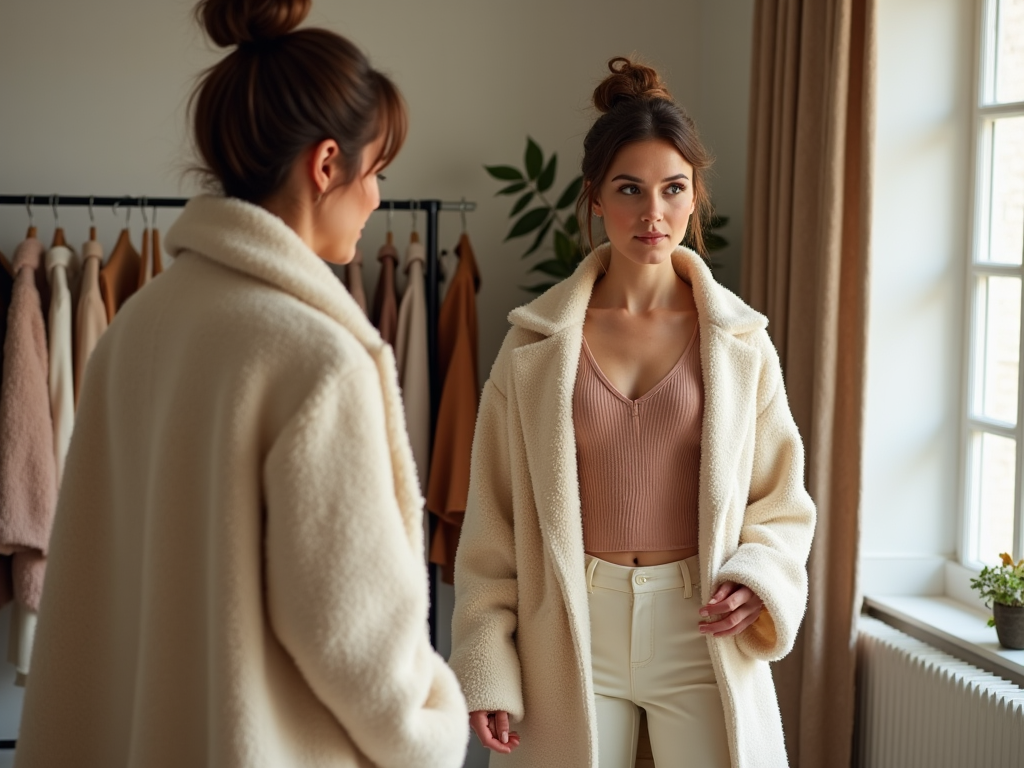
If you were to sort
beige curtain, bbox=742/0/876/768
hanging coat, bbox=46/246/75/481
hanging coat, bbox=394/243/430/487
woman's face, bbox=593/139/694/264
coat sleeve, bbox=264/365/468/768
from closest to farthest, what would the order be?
coat sleeve, bbox=264/365/468/768 → woman's face, bbox=593/139/694/264 → beige curtain, bbox=742/0/876/768 → hanging coat, bbox=46/246/75/481 → hanging coat, bbox=394/243/430/487

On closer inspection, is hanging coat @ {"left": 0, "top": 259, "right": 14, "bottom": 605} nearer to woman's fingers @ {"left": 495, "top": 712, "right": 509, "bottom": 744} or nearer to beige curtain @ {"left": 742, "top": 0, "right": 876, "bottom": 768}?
Answer: woman's fingers @ {"left": 495, "top": 712, "right": 509, "bottom": 744}

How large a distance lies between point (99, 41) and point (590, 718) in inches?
101

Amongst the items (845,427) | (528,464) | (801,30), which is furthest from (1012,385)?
(528,464)

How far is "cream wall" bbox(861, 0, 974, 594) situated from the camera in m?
2.57

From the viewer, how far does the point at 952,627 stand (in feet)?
7.77

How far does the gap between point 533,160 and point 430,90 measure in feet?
1.43

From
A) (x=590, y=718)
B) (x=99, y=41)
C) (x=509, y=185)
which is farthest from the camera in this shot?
(x=509, y=185)

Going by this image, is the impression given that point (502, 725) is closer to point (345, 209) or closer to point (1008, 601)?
point (345, 209)

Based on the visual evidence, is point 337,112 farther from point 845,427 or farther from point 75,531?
point 845,427

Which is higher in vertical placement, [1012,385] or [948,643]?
[1012,385]

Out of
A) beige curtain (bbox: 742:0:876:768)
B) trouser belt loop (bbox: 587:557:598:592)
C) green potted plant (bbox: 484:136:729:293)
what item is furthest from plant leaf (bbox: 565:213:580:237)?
trouser belt loop (bbox: 587:557:598:592)

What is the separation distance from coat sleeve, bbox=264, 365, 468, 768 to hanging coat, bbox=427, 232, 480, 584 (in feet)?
6.62

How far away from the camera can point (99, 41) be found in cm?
327

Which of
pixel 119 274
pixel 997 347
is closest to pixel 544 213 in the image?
pixel 119 274
